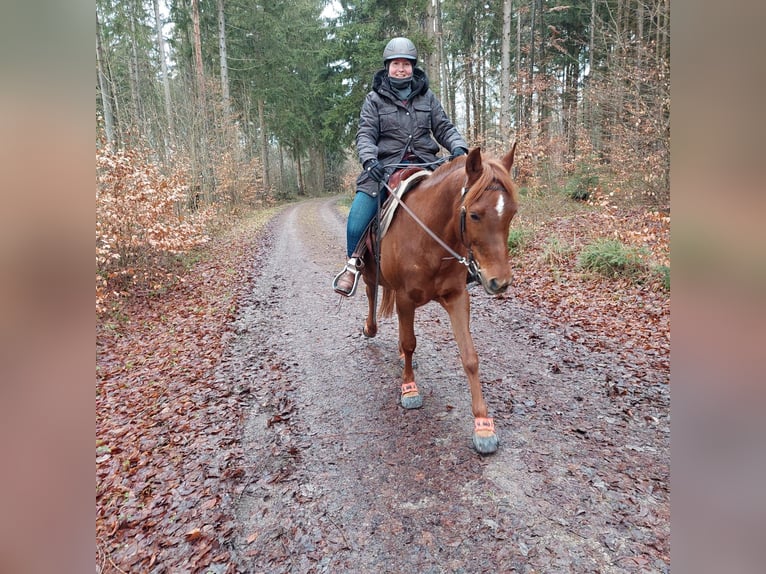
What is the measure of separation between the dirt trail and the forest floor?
16 mm

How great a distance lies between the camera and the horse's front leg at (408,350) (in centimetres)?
430

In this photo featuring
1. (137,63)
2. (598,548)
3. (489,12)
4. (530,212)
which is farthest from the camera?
(489,12)

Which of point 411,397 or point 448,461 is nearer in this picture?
point 448,461

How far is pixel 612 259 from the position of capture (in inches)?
306

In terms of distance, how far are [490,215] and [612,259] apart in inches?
236

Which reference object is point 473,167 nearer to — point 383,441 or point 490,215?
point 490,215

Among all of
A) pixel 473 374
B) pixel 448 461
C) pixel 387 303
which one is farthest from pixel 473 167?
pixel 387 303

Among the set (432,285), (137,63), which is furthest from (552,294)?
(137,63)

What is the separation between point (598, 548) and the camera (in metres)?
2.58

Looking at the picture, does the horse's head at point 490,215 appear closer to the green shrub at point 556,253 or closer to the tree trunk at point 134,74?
the green shrub at point 556,253

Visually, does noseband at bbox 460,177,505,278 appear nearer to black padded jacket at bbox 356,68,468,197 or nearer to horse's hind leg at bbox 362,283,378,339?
black padded jacket at bbox 356,68,468,197

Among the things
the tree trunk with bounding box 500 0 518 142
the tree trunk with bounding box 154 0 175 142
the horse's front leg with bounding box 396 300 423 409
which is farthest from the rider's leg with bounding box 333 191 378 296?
the tree trunk with bounding box 154 0 175 142
